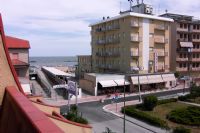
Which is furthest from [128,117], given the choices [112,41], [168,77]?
[168,77]

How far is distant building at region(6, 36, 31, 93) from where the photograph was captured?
35.6 metres

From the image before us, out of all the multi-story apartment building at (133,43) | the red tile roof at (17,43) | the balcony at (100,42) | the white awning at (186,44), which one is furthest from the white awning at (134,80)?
the red tile roof at (17,43)

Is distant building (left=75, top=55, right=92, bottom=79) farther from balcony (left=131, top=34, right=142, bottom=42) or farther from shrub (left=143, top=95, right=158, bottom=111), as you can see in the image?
shrub (left=143, top=95, right=158, bottom=111)

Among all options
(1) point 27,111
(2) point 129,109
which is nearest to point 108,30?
(2) point 129,109

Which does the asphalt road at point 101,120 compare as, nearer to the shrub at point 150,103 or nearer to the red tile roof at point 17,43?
the shrub at point 150,103

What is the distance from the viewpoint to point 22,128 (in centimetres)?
715

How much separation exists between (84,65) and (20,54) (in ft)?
135

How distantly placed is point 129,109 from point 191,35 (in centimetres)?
4035

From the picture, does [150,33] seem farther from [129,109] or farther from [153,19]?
[129,109]

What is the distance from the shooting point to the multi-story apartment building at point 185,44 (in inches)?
2620

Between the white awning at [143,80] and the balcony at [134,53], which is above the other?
the balcony at [134,53]

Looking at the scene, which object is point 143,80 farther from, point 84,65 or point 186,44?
point 84,65

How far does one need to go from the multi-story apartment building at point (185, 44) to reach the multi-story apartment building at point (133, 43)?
3444 mm

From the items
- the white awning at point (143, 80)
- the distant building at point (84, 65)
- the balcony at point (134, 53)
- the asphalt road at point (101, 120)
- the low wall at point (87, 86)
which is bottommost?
the asphalt road at point (101, 120)
